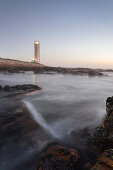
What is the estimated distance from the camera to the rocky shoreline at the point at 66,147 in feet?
7.29

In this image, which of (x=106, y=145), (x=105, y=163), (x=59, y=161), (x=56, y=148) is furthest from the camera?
(x=106, y=145)

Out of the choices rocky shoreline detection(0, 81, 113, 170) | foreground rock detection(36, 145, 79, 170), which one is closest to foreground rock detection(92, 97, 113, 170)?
rocky shoreline detection(0, 81, 113, 170)

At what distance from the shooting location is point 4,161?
2.72 m

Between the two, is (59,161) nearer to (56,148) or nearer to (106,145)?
(56,148)

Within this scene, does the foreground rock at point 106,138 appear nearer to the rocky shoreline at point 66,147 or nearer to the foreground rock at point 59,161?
the rocky shoreline at point 66,147

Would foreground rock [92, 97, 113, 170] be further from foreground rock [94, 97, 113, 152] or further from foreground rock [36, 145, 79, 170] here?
foreground rock [36, 145, 79, 170]

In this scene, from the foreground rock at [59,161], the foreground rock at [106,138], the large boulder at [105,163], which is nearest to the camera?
the large boulder at [105,163]

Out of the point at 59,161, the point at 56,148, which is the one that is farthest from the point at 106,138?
the point at 59,161

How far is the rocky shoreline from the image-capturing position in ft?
7.29

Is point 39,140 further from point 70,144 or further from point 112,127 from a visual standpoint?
point 112,127

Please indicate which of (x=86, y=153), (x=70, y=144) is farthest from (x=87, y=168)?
(x=70, y=144)

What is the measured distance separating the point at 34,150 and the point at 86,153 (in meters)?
1.36

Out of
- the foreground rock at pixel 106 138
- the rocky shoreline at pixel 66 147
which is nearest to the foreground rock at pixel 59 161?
the rocky shoreline at pixel 66 147

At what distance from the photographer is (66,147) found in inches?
114
